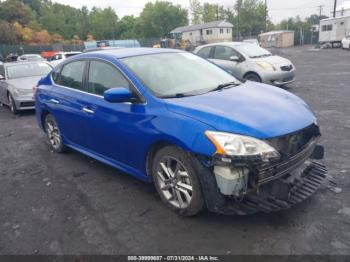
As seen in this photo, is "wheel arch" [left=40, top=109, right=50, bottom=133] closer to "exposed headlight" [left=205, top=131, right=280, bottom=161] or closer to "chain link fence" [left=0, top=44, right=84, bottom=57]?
"exposed headlight" [left=205, top=131, right=280, bottom=161]

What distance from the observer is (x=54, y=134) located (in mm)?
5656

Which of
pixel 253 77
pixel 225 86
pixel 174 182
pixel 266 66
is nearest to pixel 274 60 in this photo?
pixel 266 66

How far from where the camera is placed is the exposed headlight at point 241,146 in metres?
2.84

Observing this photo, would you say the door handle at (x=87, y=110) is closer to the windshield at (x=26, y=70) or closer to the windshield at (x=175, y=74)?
the windshield at (x=175, y=74)

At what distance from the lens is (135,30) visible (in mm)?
87875

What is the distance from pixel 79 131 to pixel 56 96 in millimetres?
865

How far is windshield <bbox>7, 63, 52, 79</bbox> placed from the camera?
10.0 m

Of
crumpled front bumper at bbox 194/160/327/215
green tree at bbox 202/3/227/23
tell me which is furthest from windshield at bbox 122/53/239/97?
green tree at bbox 202/3/227/23

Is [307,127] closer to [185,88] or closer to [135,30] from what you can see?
[185,88]

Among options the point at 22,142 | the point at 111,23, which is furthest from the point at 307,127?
the point at 111,23

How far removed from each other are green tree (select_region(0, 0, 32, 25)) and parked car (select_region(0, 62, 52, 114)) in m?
67.7

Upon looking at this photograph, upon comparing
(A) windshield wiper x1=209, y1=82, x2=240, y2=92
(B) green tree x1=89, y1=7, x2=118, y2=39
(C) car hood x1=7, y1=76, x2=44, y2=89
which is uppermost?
(B) green tree x1=89, y1=7, x2=118, y2=39

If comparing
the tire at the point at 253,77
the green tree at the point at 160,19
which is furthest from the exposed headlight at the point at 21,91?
the green tree at the point at 160,19

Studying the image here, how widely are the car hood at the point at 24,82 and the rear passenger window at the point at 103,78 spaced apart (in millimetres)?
5711
